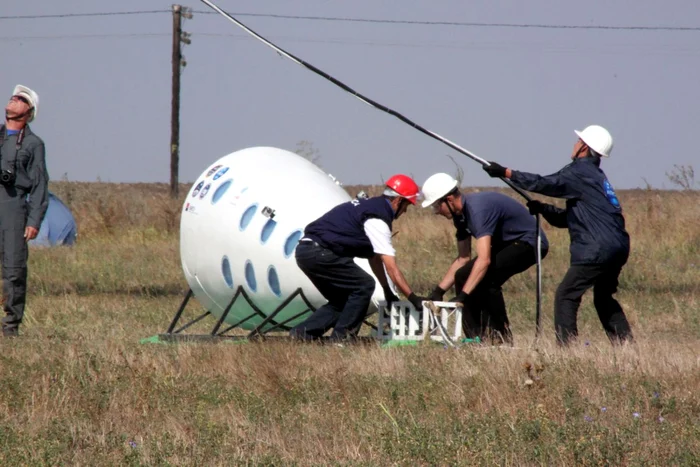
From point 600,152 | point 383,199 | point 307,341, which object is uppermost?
point 600,152

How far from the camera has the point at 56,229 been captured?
24.3 meters

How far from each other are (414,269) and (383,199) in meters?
8.45

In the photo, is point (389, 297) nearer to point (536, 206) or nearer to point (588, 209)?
point (536, 206)

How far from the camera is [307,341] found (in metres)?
10.2

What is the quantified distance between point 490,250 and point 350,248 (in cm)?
124

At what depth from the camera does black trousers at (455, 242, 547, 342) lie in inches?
414

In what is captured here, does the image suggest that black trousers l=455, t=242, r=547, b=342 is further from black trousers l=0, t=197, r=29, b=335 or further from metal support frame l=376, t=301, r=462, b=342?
black trousers l=0, t=197, r=29, b=335

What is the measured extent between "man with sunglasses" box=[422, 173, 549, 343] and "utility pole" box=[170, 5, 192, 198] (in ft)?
75.2

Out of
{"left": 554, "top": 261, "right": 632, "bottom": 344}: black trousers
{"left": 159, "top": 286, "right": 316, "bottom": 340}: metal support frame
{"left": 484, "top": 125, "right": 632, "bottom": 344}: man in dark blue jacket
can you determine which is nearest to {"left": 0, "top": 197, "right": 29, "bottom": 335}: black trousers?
{"left": 159, "top": 286, "right": 316, "bottom": 340}: metal support frame

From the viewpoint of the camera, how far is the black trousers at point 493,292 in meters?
10.5

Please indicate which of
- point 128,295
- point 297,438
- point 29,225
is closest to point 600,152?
point 297,438

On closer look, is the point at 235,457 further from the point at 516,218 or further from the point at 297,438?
the point at 516,218

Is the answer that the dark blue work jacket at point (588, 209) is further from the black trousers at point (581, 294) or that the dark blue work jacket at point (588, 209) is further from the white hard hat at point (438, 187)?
the white hard hat at point (438, 187)

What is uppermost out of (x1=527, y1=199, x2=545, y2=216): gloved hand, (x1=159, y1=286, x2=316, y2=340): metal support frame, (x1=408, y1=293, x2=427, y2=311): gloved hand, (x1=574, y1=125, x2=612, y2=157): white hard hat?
(x1=574, y1=125, x2=612, y2=157): white hard hat
